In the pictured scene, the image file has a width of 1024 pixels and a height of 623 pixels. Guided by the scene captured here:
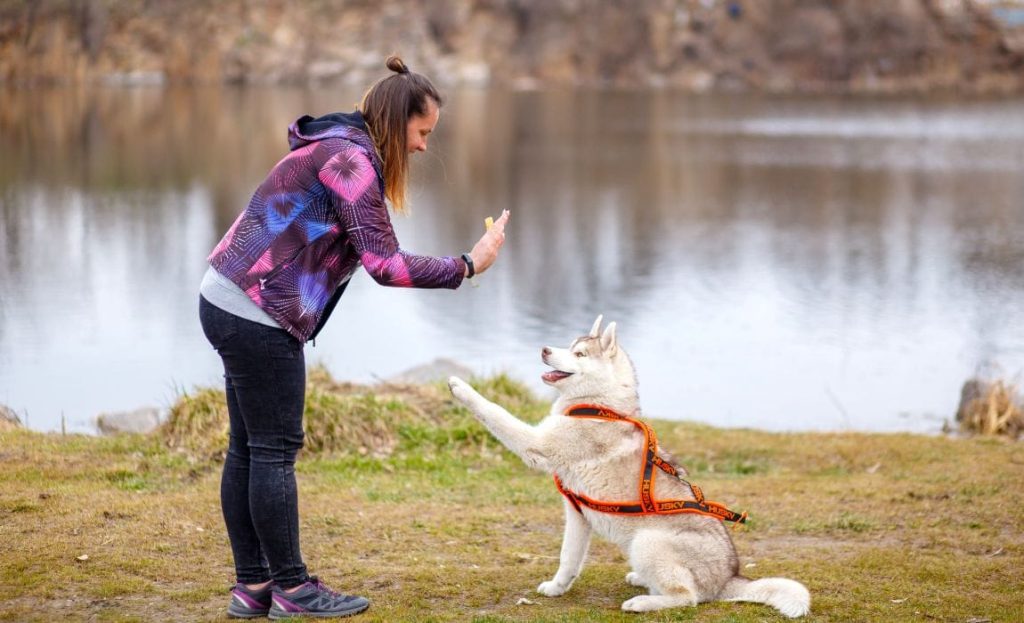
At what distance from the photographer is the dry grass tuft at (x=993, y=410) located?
12602 mm

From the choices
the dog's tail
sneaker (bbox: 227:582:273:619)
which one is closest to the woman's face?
sneaker (bbox: 227:582:273:619)

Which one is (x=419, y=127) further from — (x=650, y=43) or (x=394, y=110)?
(x=650, y=43)

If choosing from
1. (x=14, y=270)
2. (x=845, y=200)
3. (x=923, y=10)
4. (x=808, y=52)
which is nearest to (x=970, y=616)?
(x=14, y=270)

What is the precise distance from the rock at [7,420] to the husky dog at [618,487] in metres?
6.14

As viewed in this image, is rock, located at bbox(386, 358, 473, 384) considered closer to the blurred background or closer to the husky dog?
the blurred background

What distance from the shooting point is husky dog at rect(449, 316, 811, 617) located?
18.8 ft

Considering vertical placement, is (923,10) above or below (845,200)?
above

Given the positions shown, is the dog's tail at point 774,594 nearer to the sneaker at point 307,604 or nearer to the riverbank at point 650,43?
the sneaker at point 307,604

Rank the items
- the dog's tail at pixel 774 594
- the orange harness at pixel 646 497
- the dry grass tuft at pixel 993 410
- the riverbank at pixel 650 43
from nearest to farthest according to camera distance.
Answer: the dog's tail at pixel 774 594 → the orange harness at pixel 646 497 → the dry grass tuft at pixel 993 410 → the riverbank at pixel 650 43

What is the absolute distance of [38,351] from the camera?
16.9 m

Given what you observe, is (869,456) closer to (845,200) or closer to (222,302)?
(222,302)

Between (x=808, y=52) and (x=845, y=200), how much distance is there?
209ft

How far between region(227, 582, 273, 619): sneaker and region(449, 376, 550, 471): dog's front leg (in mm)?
1291

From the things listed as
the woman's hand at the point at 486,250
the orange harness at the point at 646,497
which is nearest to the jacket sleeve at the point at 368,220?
the woman's hand at the point at 486,250
